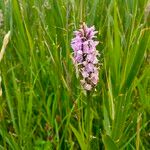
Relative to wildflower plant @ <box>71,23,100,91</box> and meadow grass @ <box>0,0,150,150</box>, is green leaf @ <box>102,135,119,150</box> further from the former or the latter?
wildflower plant @ <box>71,23,100,91</box>

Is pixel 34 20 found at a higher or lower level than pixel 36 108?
higher

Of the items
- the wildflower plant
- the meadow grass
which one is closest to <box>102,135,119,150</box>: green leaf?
the meadow grass

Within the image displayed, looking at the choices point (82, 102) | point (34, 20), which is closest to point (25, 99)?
point (82, 102)

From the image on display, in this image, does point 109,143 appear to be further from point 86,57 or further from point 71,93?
point 71,93

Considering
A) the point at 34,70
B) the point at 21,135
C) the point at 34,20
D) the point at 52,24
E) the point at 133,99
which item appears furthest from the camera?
the point at 34,20

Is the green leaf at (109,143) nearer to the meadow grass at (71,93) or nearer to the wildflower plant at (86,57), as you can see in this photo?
the meadow grass at (71,93)

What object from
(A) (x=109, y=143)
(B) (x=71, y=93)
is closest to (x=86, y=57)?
(A) (x=109, y=143)

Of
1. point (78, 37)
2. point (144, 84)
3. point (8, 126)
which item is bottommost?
point (8, 126)

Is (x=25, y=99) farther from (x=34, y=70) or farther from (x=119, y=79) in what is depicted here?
(x=119, y=79)
